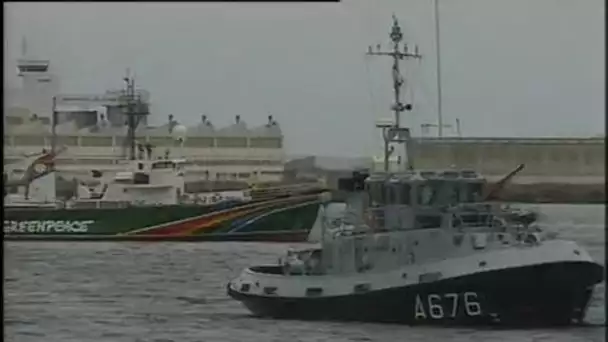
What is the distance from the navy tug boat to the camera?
3.29m

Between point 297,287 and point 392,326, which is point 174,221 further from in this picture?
point 392,326

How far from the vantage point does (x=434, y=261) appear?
332cm

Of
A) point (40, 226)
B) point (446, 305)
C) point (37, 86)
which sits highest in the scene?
point (37, 86)

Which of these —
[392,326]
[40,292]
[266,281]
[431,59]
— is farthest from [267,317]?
[431,59]

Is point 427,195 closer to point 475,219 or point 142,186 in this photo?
point 475,219

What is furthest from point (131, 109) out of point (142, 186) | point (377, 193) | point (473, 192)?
point (473, 192)

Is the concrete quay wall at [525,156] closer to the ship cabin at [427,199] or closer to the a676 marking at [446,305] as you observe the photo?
the ship cabin at [427,199]

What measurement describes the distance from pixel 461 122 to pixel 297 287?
0.62 m

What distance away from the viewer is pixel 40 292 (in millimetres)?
3303

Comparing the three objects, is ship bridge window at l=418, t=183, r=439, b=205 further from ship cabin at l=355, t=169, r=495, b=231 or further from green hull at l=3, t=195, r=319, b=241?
green hull at l=3, t=195, r=319, b=241

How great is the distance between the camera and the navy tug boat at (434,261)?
329 cm

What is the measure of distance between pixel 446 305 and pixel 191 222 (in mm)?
713

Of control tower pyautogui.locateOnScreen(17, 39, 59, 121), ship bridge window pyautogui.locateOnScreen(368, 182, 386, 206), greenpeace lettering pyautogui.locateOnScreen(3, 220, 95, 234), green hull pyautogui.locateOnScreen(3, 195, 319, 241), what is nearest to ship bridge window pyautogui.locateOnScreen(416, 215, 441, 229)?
ship bridge window pyautogui.locateOnScreen(368, 182, 386, 206)

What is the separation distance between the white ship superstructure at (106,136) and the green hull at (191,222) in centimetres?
10
